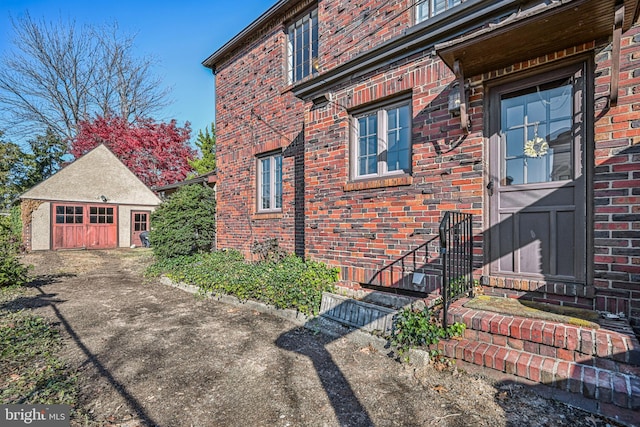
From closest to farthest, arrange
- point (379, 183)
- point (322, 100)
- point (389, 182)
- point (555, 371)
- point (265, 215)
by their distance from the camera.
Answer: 1. point (555, 371)
2. point (389, 182)
3. point (379, 183)
4. point (322, 100)
5. point (265, 215)

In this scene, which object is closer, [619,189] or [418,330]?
[619,189]

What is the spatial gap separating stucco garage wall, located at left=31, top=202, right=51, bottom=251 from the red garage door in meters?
0.21

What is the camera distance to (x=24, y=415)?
236cm

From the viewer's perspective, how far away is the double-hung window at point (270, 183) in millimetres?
7289

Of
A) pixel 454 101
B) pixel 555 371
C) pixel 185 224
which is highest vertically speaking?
pixel 454 101

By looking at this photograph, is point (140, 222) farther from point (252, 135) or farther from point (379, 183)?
point (379, 183)

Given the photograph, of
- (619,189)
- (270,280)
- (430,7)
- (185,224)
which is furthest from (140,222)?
(619,189)

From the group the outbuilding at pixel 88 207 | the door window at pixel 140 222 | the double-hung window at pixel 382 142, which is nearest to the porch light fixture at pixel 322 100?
the double-hung window at pixel 382 142

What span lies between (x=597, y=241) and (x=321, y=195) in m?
3.53

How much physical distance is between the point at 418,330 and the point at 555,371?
1.10 m

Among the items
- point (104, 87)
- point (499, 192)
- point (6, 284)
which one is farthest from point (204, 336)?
point (104, 87)

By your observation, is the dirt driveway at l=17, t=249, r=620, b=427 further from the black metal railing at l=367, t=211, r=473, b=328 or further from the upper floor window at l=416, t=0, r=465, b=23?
the upper floor window at l=416, t=0, r=465, b=23

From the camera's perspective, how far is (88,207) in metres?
15.1

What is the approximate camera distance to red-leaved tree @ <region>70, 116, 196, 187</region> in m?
20.9
